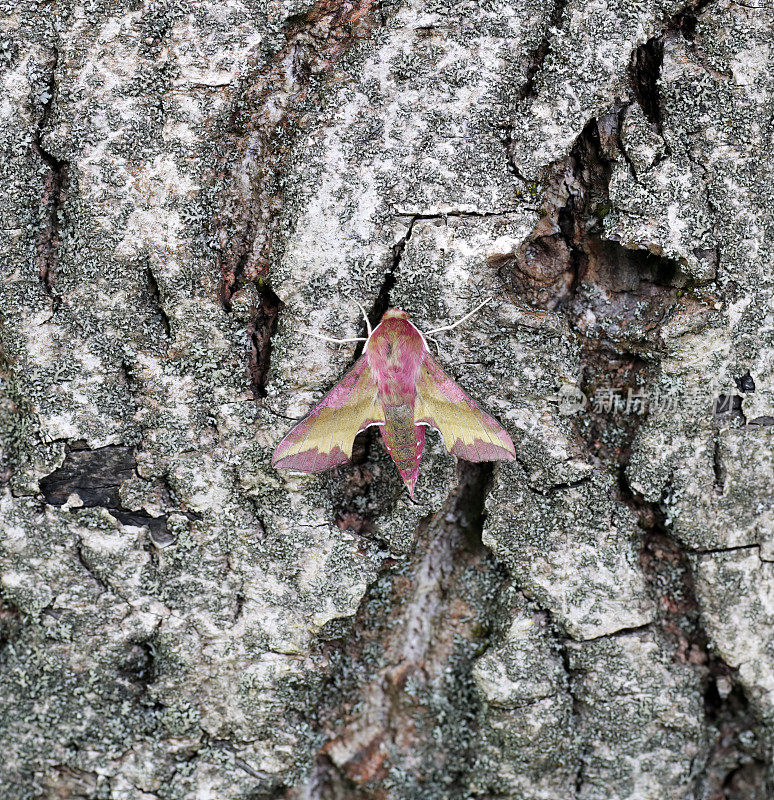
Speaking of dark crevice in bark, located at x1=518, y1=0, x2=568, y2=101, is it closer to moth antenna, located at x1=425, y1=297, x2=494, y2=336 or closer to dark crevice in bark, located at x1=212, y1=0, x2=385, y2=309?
dark crevice in bark, located at x1=212, y1=0, x2=385, y2=309

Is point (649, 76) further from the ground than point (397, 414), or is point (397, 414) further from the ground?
point (649, 76)

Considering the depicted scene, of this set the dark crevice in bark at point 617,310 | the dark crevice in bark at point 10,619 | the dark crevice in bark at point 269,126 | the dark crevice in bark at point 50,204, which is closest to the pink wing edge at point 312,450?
the dark crevice in bark at point 269,126

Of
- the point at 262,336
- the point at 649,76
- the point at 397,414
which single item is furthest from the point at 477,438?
the point at 649,76

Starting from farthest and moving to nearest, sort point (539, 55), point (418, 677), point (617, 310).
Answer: point (418, 677), point (617, 310), point (539, 55)

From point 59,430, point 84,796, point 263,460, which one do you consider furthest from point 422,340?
point 84,796

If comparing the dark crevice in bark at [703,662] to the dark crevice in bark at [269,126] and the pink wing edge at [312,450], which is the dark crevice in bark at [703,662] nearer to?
the pink wing edge at [312,450]

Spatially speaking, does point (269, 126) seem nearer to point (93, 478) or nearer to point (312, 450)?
point (312, 450)
